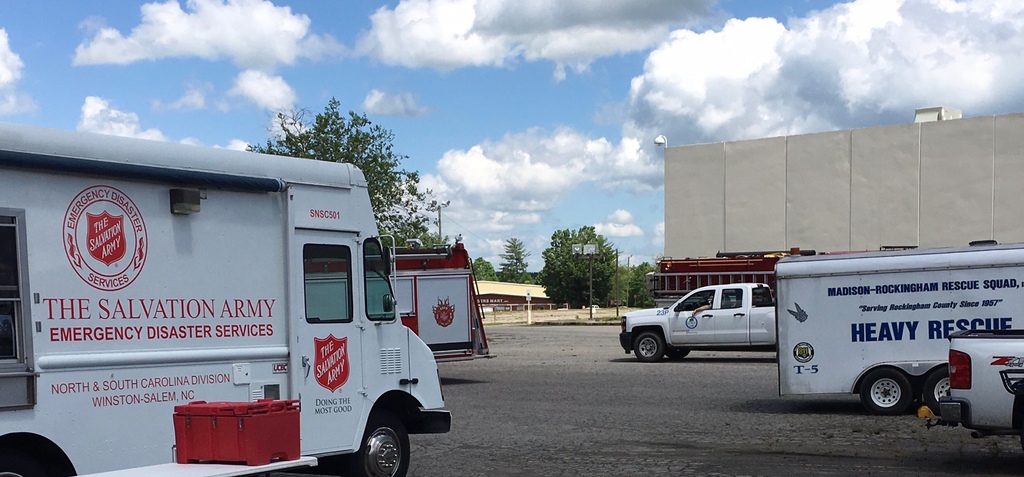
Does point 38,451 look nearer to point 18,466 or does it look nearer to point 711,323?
point 18,466

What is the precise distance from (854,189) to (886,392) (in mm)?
32499

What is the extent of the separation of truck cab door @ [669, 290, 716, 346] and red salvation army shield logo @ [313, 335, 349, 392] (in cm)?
1640

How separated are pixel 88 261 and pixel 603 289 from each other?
10140cm

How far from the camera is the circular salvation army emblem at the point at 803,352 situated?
50.5ft

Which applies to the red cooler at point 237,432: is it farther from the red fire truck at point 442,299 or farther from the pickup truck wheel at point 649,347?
the pickup truck wheel at point 649,347

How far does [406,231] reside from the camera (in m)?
34.9

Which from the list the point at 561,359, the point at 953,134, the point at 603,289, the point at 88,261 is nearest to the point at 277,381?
the point at 88,261

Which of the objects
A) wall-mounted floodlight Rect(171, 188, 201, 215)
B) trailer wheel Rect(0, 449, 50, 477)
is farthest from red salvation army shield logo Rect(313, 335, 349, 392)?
trailer wheel Rect(0, 449, 50, 477)

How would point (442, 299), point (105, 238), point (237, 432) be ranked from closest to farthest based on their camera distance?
1. point (237, 432)
2. point (105, 238)
3. point (442, 299)

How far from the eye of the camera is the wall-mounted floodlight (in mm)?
7969

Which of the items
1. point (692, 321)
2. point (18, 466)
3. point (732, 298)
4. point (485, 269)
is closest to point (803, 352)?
point (732, 298)

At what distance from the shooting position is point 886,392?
15164 mm

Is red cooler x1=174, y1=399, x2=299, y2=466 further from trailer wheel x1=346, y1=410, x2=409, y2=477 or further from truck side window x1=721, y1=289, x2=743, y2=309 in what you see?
truck side window x1=721, y1=289, x2=743, y2=309

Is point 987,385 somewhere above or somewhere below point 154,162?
below
